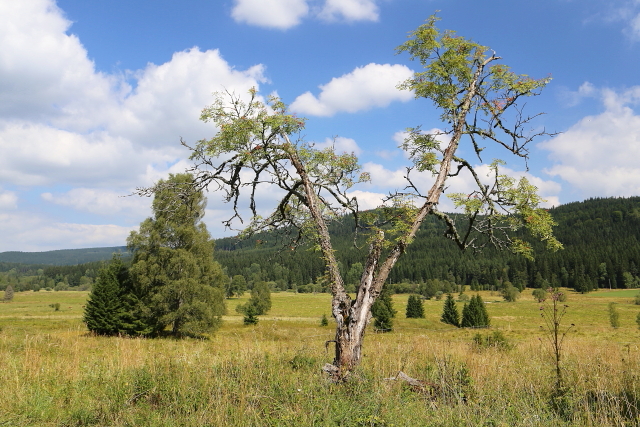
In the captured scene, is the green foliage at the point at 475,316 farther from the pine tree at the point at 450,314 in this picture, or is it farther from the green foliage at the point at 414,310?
the green foliage at the point at 414,310

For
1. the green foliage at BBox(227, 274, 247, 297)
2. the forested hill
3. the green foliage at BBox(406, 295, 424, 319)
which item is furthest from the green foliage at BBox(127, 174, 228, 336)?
the green foliage at BBox(227, 274, 247, 297)

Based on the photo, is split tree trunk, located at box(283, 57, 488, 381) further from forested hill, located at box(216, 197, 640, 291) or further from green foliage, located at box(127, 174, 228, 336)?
forested hill, located at box(216, 197, 640, 291)

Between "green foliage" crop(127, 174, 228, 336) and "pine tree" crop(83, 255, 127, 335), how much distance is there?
138 cm

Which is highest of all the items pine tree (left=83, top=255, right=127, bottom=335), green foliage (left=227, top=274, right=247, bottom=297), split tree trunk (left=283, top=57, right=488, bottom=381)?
split tree trunk (left=283, top=57, right=488, bottom=381)

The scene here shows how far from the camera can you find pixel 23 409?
5652 millimetres

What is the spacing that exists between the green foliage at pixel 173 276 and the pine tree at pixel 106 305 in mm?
1377

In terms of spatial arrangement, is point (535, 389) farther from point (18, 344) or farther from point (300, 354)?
point (18, 344)

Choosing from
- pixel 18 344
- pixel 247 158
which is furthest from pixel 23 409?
pixel 18 344

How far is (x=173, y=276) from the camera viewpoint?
2947 centimetres

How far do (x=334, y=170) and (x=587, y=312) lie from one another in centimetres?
7655

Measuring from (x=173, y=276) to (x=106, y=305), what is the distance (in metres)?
4.88

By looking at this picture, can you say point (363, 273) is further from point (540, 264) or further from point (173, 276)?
point (540, 264)

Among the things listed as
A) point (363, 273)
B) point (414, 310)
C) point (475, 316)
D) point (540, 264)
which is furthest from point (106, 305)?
point (540, 264)

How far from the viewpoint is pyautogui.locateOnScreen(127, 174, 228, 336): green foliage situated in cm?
2819
